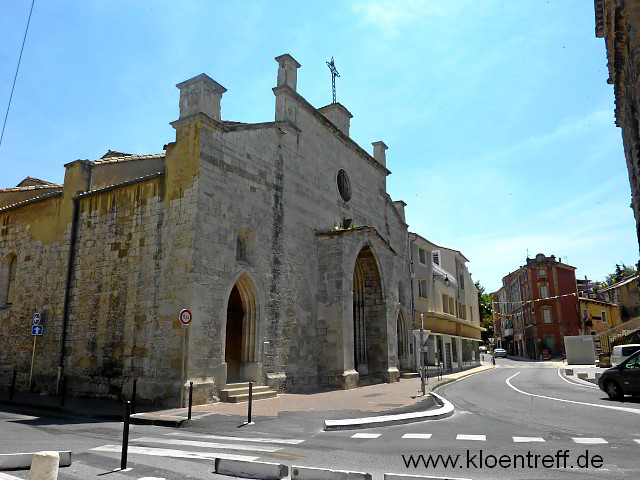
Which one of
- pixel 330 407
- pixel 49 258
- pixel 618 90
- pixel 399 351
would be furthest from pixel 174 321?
pixel 618 90

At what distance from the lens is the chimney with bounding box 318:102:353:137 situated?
22.7 metres

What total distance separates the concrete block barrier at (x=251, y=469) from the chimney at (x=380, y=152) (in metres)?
22.0

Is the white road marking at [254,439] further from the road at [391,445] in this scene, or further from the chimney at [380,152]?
the chimney at [380,152]

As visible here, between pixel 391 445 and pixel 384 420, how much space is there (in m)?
2.22

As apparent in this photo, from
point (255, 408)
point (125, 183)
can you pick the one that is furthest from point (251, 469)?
point (125, 183)

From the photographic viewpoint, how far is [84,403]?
12.7m

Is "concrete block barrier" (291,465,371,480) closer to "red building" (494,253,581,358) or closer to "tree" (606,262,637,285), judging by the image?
"red building" (494,253,581,358)

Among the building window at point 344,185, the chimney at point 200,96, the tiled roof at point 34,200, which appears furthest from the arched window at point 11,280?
the building window at point 344,185

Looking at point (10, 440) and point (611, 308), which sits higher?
point (611, 308)

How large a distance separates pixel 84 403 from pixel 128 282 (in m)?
3.35

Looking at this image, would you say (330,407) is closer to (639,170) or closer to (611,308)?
(639,170)

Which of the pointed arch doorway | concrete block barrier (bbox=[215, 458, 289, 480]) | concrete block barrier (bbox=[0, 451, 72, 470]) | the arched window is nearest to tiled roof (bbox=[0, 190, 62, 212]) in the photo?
the arched window

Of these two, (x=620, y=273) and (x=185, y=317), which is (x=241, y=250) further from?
(x=620, y=273)

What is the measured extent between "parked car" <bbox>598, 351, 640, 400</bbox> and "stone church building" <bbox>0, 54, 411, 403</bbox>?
7.77 m
